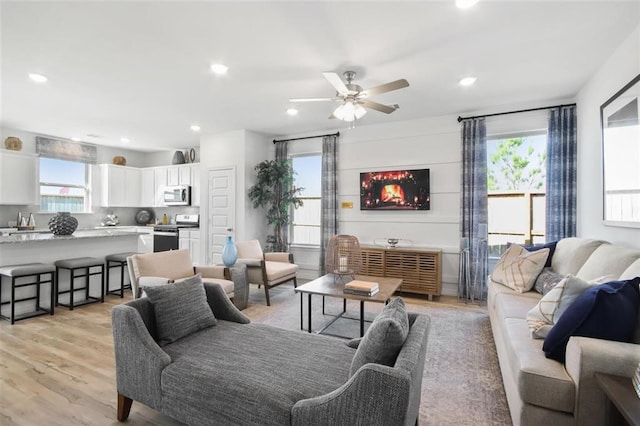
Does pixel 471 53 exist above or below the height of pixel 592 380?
above

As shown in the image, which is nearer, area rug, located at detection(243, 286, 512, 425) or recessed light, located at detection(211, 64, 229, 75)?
area rug, located at detection(243, 286, 512, 425)

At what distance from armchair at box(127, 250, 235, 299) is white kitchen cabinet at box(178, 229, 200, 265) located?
2.66m

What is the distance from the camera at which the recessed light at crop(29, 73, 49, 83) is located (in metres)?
3.42

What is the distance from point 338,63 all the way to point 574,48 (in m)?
2.14

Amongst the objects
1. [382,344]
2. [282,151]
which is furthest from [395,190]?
[382,344]

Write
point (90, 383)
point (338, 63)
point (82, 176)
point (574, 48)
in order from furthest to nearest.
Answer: point (82, 176), point (338, 63), point (574, 48), point (90, 383)

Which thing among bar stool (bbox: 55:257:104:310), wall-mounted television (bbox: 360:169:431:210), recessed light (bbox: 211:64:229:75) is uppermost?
recessed light (bbox: 211:64:229:75)

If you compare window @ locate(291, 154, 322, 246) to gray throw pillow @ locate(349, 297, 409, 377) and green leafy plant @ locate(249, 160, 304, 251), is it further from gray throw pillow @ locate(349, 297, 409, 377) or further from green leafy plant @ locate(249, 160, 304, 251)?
gray throw pillow @ locate(349, 297, 409, 377)

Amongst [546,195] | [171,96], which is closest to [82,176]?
[171,96]

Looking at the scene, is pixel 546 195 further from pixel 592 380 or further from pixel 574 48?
pixel 592 380

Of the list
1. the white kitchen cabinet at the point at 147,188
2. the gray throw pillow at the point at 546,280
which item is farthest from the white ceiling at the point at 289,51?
the white kitchen cabinet at the point at 147,188

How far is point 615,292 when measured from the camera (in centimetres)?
160

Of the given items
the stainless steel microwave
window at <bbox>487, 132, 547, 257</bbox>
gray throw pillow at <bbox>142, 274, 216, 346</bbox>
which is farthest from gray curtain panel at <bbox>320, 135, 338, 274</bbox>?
gray throw pillow at <bbox>142, 274, 216, 346</bbox>

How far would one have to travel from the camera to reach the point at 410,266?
4.72m
